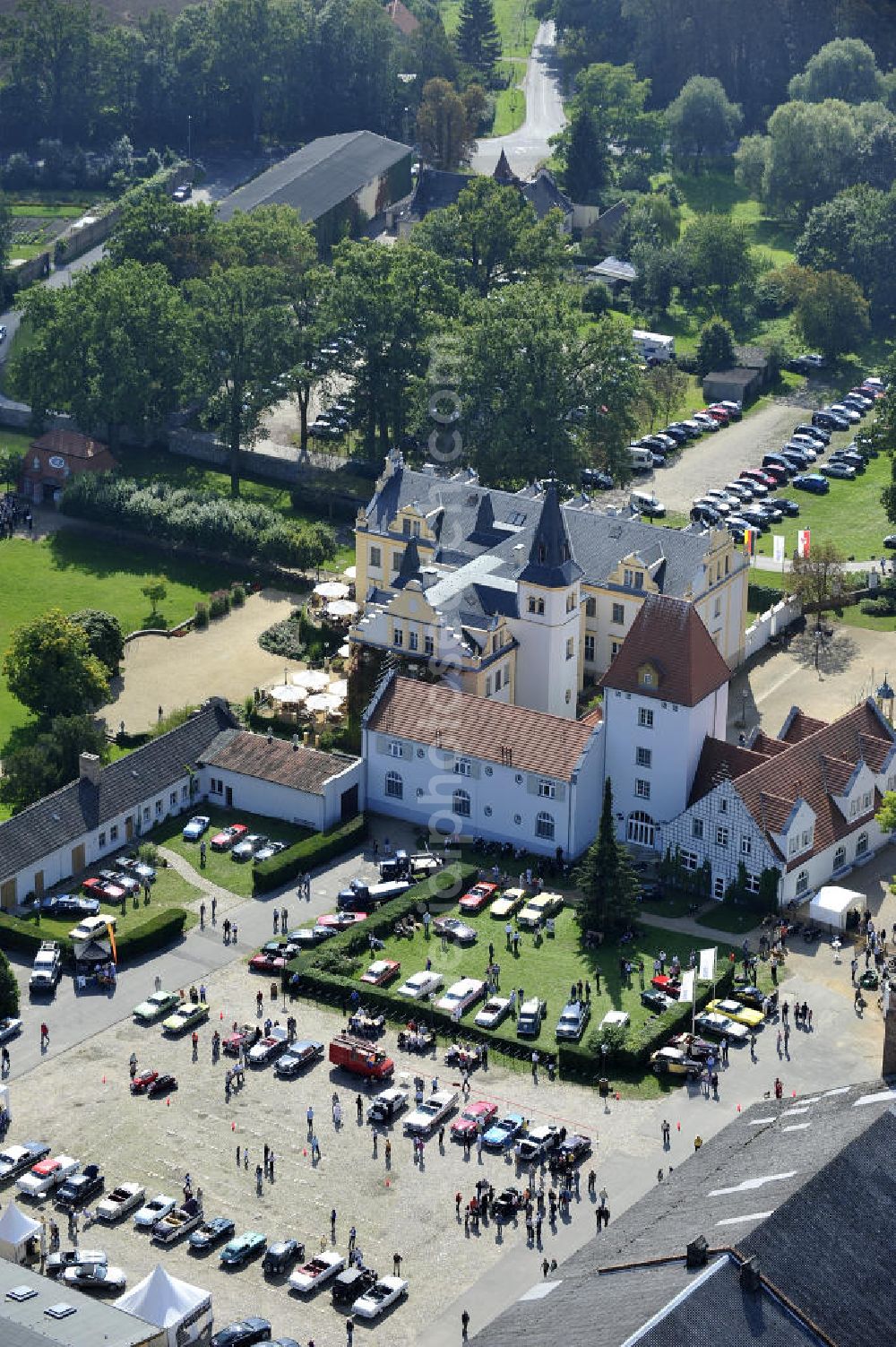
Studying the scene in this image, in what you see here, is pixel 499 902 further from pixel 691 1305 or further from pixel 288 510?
pixel 288 510

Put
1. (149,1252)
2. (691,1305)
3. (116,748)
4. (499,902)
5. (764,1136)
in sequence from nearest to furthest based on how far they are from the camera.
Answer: (691,1305)
(764,1136)
(149,1252)
(499,902)
(116,748)

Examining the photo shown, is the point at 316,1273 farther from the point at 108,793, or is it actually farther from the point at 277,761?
the point at 277,761

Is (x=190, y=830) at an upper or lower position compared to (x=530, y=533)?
lower

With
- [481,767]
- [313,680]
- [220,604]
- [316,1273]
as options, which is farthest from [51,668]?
[316,1273]

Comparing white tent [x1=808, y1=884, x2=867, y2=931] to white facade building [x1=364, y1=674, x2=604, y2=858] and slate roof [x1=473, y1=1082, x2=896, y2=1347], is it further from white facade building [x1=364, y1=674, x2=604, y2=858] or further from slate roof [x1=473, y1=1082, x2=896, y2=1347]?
slate roof [x1=473, y1=1082, x2=896, y2=1347]

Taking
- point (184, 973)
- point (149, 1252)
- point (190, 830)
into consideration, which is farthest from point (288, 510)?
point (149, 1252)
